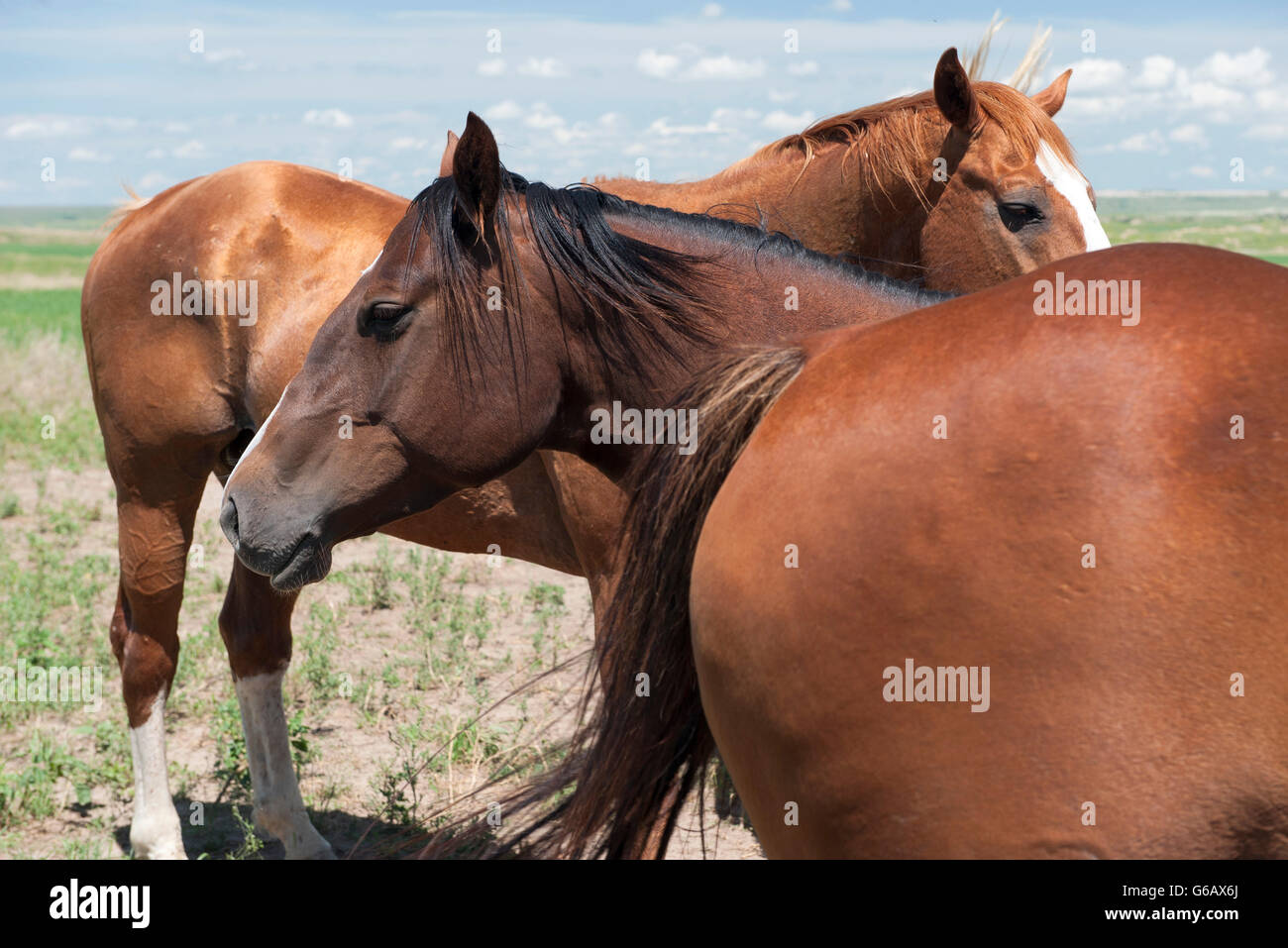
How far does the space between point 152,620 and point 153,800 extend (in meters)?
0.73

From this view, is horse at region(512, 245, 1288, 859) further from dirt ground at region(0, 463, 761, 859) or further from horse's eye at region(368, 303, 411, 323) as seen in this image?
dirt ground at region(0, 463, 761, 859)

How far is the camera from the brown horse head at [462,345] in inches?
96.9

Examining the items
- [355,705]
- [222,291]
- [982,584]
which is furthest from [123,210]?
[982,584]

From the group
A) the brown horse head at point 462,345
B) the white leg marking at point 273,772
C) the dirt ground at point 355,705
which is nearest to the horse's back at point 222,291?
the white leg marking at point 273,772

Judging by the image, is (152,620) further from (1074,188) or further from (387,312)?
(1074,188)

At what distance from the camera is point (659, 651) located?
77.5 inches

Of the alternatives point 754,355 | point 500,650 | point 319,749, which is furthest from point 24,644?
point 754,355

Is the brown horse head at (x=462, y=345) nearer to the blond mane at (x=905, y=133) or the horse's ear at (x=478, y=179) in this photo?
the horse's ear at (x=478, y=179)

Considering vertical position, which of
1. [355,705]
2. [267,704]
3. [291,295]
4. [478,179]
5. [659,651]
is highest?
[478,179]

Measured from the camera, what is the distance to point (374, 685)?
5895 mm

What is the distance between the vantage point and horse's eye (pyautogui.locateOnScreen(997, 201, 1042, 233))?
349cm

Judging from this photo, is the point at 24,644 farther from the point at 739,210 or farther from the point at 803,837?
the point at 803,837

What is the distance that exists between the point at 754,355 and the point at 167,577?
134 inches

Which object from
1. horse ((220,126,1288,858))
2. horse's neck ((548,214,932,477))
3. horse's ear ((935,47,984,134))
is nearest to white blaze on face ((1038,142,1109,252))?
horse's ear ((935,47,984,134))
